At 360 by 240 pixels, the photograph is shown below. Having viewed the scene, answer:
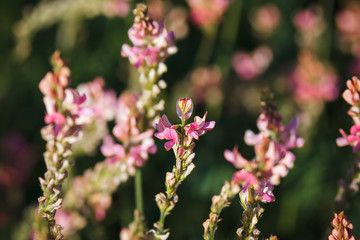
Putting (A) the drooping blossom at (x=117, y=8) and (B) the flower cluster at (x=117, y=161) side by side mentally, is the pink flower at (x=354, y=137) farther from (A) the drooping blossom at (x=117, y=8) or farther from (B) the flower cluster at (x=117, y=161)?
(A) the drooping blossom at (x=117, y=8)

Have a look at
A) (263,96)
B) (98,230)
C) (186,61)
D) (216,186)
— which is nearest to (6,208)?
(98,230)

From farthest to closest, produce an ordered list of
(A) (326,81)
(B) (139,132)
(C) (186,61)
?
(C) (186,61) → (A) (326,81) → (B) (139,132)

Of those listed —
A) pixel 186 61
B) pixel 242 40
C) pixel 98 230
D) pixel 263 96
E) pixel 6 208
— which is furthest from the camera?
pixel 242 40

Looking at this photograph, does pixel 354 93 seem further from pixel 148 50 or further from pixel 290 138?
pixel 148 50

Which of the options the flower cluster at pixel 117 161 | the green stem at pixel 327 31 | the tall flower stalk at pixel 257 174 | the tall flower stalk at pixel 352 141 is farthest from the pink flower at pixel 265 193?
the green stem at pixel 327 31

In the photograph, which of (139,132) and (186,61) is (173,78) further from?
(139,132)
